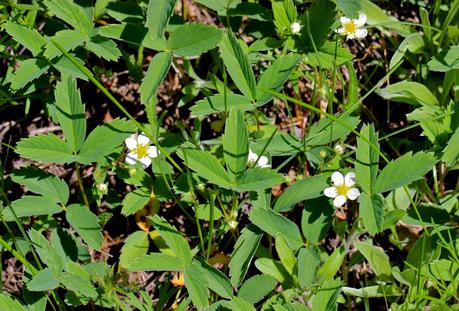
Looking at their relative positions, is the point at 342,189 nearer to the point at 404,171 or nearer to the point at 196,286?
the point at 404,171

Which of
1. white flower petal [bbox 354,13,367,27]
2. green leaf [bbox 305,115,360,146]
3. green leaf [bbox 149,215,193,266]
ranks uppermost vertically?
white flower petal [bbox 354,13,367,27]

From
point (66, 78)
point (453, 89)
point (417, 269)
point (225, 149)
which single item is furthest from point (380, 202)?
point (66, 78)

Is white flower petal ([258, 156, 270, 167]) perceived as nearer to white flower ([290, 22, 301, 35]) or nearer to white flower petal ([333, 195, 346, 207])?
white flower petal ([333, 195, 346, 207])

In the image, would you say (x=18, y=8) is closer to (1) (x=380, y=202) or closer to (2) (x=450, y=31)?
(1) (x=380, y=202)

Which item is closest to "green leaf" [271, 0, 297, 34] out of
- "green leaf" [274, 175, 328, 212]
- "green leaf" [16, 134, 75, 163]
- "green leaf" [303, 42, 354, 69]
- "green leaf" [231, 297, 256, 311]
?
"green leaf" [303, 42, 354, 69]

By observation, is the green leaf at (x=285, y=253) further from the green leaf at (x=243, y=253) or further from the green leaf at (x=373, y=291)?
the green leaf at (x=373, y=291)
